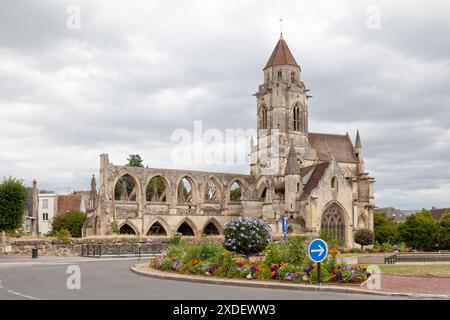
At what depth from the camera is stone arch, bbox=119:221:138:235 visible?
6400cm

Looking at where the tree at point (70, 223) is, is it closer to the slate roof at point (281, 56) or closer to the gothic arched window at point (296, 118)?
the gothic arched window at point (296, 118)

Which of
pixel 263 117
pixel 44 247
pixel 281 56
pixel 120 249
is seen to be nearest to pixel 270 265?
pixel 120 249

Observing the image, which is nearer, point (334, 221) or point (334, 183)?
point (334, 221)

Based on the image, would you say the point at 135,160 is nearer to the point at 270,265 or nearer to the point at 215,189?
the point at 215,189

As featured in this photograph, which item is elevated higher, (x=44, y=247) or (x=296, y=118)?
(x=296, y=118)

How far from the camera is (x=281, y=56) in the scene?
78.6 meters

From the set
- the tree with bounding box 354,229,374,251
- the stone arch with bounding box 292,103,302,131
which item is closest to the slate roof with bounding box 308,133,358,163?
the stone arch with bounding box 292,103,302,131

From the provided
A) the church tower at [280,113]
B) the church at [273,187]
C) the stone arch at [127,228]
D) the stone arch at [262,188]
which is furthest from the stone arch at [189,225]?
the church tower at [280,113]

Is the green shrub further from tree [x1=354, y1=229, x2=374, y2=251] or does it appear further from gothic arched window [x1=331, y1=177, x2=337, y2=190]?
gothic arched window [x1=331, y1=177, x2=337, y2=190]

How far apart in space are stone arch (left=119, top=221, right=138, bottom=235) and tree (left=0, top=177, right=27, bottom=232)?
41.8ft

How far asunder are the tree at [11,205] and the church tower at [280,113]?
3235cm

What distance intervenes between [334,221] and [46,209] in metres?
46.8
